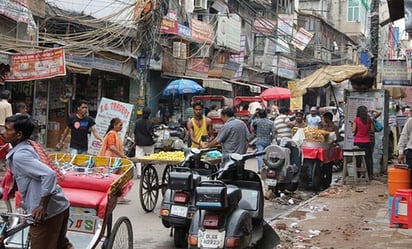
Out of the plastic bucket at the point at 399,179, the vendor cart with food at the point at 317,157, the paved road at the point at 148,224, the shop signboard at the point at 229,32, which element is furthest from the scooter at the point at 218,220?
the shop signboard at the point at 229,32

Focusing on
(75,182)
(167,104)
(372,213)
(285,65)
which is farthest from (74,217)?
(285,65)

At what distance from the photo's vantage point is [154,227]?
8.38 metres

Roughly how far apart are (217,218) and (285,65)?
34.1 meters

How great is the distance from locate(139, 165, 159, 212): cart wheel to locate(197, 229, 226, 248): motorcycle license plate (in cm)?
383

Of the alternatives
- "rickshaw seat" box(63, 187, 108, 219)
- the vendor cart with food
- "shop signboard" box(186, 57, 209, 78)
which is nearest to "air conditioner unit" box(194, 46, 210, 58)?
"shop signboard" box(186, 57, 209, 78)

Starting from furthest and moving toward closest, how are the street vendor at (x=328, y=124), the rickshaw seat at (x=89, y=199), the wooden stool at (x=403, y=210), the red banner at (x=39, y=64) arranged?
1. the red banner at (x=39, y=64)
2. the street vendor at (x=328, y=124)
3. the wooden stool at (x=403, y=210)
4. the rickshaw seat at (x=89, y=199)

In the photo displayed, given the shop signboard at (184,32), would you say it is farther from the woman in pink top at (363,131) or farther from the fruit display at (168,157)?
the fruit display at (168,157)

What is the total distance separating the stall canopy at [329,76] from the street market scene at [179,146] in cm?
5

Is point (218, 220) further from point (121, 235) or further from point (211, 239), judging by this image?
point (121, 235)

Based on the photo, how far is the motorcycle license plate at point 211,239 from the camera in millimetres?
5613

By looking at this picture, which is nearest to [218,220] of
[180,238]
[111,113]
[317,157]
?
[180,238]

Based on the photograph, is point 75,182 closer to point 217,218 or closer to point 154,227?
point 217,218

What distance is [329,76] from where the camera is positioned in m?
13.6

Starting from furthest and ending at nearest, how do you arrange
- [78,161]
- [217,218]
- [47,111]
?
[47,111] < [78,161] < [217,218]
